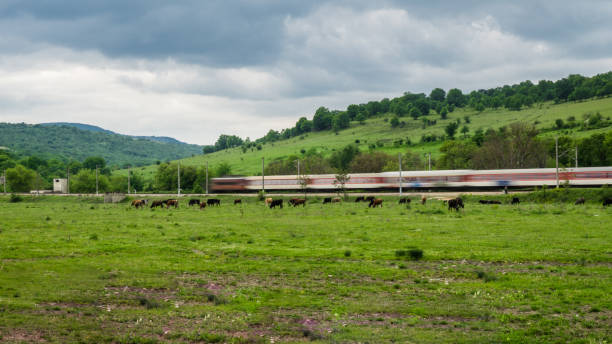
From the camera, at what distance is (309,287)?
14617 mm

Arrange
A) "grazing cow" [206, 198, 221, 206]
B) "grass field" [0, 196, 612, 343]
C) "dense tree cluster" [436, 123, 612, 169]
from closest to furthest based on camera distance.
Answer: "grass field" [0, 196, 612, 343]
"grazing cow" [206, 198, 221, 206]
"dense tree cluster" [436, 123, 612, 169]

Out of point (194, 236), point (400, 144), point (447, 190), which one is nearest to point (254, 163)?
point (400, 144)

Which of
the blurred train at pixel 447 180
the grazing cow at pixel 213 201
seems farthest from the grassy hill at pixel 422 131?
the grazing cow at pixel 213 201

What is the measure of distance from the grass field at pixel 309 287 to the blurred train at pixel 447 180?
151 feet

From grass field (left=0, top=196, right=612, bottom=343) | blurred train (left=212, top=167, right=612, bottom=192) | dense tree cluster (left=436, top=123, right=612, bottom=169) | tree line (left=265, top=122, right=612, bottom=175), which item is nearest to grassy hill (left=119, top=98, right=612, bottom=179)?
tree line (left=265, top=122, right=612, bottom=175)

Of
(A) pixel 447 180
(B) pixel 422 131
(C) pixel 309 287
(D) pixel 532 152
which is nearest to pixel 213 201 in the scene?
(A) pixel 447 180

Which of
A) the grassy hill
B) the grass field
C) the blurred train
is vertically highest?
the grassy hill

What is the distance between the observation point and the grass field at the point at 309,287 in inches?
414

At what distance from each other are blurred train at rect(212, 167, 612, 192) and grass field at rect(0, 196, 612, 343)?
151 ft

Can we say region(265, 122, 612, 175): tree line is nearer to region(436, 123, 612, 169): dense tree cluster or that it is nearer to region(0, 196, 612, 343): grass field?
region(436, 123, 612, 169): dense tree cluster

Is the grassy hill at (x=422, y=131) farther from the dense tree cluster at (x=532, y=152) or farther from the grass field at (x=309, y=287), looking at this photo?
the grass field at (x=309, y=287)

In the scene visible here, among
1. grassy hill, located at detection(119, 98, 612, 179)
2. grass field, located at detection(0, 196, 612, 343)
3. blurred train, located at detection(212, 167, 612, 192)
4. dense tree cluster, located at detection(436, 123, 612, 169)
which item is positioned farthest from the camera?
grassy hill, located at detection(119, 98, 612, 179)

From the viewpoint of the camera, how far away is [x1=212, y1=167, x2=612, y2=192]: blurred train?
6856cm

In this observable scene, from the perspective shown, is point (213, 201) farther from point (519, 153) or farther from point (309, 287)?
point (519, 153)
